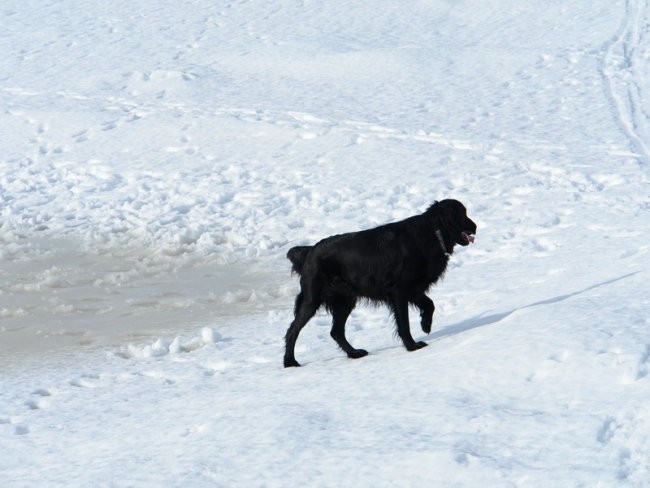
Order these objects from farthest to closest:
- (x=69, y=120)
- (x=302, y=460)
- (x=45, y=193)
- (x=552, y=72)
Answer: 1. (x=552, y=72)
2. (x=69, y=120)
3. (x=45, y=193)
4. (x=302, y=460)

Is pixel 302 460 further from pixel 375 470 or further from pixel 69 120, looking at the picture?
pixel 69 120

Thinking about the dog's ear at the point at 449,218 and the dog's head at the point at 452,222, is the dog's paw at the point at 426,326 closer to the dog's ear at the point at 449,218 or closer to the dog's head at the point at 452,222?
the dog's head at the point at 452,222

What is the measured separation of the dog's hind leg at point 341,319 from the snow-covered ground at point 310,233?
0.19 meters

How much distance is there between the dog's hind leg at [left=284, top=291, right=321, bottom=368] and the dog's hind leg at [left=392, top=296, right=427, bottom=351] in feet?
2.00

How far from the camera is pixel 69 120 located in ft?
55.7

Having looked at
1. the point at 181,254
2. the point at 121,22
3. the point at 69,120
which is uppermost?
the point at 121,22

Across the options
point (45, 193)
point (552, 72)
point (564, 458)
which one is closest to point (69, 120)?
point (45, 193)

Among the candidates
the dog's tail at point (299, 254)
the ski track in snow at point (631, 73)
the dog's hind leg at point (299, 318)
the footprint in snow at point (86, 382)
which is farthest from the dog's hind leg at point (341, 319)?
the ski track in snow at point (631, 73)

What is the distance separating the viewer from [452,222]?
286 inches

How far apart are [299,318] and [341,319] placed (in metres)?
0.34

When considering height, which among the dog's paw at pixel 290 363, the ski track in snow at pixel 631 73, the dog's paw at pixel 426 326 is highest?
the ski track in snow at pixel 631 73

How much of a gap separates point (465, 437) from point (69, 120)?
1355cm

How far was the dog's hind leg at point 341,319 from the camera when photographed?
287 inches

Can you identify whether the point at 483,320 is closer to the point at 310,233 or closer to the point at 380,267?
the point at 380,267
